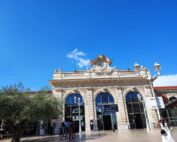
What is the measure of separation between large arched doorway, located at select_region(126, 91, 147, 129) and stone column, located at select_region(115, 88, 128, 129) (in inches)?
42.1

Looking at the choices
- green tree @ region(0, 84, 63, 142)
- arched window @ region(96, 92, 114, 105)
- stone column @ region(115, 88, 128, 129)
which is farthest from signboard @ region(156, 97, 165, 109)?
arched window @ region(96, 92, 114, 105)

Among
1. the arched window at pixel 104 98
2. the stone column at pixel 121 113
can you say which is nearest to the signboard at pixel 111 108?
the stone column at pixel 121 113

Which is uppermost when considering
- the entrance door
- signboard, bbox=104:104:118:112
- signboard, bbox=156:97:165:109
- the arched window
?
the arched window

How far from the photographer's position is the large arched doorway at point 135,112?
30312 millimetres

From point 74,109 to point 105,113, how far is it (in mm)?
5223

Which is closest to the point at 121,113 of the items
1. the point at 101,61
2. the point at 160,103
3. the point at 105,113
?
the point at 105,113

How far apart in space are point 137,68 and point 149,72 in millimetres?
2300

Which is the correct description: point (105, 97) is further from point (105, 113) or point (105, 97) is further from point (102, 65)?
point (102, 65)

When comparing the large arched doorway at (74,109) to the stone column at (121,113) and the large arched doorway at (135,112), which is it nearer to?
the stone column at (121,113)

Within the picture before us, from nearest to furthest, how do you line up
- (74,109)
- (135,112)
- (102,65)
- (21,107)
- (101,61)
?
(21,107)
(74,109)
(135,112)
(102,65)
(101,61)

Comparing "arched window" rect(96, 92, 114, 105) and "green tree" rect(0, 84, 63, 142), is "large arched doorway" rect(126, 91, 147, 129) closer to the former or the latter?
"arched window" rect(96, 92, 114, 105)

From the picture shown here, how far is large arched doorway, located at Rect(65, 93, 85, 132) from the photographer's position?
29.6 metres

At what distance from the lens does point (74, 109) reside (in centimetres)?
3031

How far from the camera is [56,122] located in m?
28.7
